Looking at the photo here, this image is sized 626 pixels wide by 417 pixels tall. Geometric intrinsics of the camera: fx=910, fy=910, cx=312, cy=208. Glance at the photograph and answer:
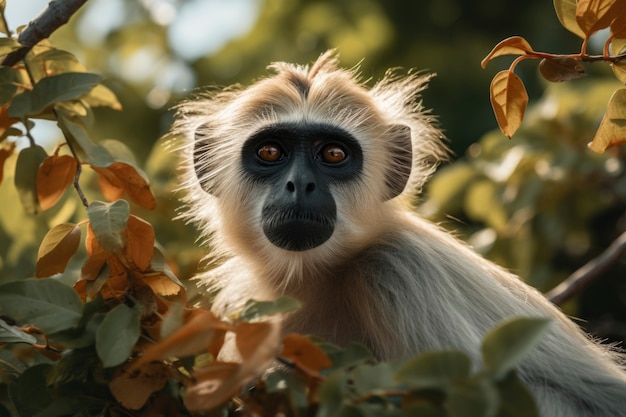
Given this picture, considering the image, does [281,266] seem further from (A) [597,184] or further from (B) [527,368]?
(A) [597,184]

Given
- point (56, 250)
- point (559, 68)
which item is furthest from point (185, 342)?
point (559, 68)

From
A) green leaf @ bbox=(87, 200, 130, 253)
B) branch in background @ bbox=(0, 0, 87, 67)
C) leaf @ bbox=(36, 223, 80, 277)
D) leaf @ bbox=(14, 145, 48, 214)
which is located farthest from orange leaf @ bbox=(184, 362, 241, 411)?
branch in background @ bbox=(0, 0, 87, 67)

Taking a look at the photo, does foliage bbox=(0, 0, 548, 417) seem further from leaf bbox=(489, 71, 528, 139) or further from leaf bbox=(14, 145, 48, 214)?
leaf bbox=(489, 71, 528, 139)

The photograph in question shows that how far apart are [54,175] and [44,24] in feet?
2.53

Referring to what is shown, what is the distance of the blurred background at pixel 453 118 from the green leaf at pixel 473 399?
3669 mm

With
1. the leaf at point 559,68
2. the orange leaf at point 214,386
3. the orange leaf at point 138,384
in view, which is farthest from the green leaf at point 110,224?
the leaf at point 559,68

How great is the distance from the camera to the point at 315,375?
3.06 m

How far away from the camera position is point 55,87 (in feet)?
14.5

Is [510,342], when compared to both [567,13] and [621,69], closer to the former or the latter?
[621,69]

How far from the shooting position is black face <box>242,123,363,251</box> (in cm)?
556

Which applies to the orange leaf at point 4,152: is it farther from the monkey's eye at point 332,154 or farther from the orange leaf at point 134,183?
the monkey's eye at point 332,154

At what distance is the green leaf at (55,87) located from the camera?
174 inches

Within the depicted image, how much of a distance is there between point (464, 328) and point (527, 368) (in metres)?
0.48

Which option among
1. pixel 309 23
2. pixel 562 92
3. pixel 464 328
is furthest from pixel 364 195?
pixel 309 23
